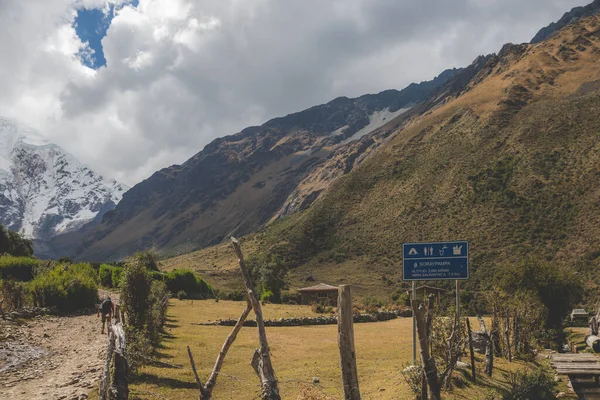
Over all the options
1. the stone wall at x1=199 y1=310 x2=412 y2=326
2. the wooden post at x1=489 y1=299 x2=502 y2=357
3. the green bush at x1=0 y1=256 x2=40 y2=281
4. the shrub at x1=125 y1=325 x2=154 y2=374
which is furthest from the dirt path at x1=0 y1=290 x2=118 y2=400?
the green bush at x1=0 y1=256 x2=40 y2=281

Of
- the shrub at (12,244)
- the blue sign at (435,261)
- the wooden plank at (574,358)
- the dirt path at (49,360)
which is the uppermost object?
the shrub at (12,244)

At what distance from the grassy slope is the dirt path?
43.7 metres

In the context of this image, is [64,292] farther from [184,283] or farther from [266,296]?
[266,296]

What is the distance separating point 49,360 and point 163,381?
4606 mm

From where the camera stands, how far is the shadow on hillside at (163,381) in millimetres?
13727

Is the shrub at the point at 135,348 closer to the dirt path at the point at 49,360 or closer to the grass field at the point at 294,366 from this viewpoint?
the grass field at the point at 294,366

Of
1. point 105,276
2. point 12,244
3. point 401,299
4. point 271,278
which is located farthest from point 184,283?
point 401,299

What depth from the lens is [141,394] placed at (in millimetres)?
12297

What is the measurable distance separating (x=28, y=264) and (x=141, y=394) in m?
35.8

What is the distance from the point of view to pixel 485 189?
67375mm

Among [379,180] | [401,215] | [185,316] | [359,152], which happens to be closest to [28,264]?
[185,316]

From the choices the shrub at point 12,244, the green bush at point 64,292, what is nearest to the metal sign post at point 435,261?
the green bush at point 64,292

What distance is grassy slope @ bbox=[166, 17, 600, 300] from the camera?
56562mm

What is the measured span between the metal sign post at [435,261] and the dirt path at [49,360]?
30.3 feet
